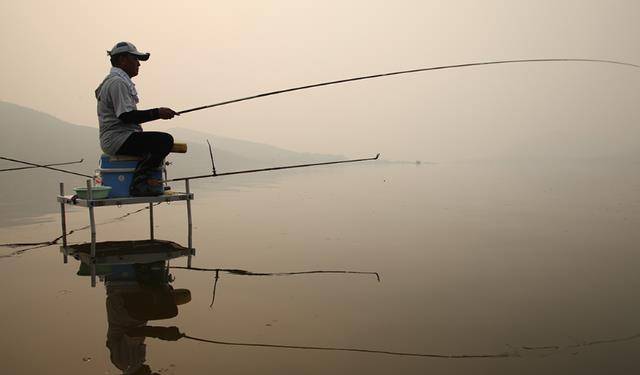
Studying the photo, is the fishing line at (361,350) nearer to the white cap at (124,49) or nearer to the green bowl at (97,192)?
the green bowl at (97,192)

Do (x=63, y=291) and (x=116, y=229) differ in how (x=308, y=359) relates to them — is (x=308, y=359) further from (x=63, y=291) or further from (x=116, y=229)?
(x=116, y=229)

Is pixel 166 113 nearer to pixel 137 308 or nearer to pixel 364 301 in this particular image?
pixel 137 308

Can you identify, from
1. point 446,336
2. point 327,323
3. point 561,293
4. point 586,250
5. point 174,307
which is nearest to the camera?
point 446,336

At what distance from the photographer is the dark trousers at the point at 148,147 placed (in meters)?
5.73

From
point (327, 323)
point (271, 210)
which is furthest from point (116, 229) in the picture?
point (327, 323)

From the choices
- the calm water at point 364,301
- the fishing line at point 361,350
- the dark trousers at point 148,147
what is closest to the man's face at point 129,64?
the dark trousers at point 148,147

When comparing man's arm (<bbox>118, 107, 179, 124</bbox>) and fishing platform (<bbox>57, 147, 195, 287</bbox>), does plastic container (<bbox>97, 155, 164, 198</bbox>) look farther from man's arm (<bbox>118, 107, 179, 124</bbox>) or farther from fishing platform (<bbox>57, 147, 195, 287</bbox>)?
man's arm (<bbox>118, 107, 179, 124</bbox>)

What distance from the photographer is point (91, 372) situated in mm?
2797

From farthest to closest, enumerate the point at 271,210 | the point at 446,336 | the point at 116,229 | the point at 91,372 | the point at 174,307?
1. the point at 271,210
2. the point at 116,229
3. the point at 174,307
4. the point at 446,336
5. the point at 91,372

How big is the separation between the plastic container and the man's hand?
57cm

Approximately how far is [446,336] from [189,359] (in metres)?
1.52

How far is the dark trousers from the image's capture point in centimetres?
573

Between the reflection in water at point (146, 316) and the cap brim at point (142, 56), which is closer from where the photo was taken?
the reflection in water at point (146, 316)

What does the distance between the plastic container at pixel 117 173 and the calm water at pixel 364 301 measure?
0.89 m
